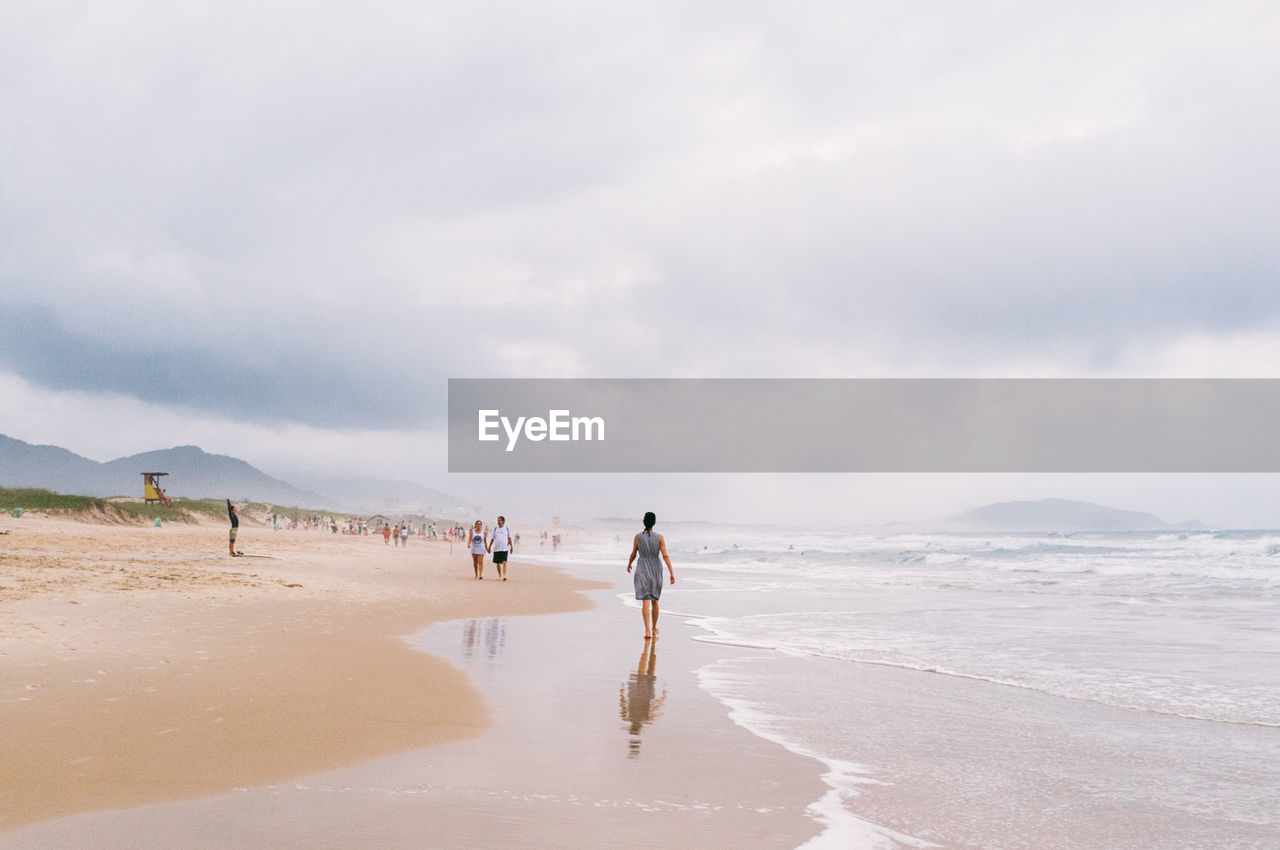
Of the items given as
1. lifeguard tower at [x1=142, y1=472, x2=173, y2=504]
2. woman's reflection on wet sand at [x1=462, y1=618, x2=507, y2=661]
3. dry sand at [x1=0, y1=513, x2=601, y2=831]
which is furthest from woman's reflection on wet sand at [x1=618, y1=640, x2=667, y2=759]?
lifeguard tower at [x1=142, y1=472, x2=173, y2=504]

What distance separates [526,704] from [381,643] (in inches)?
176

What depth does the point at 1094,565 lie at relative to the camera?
1729 inches

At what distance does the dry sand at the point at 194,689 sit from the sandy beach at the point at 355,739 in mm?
30

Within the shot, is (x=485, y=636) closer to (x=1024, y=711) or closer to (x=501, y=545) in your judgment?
(x=1024, y=711)

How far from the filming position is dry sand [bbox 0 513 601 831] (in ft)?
17.0

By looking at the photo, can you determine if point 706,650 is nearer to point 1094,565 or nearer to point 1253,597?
point 1253,597

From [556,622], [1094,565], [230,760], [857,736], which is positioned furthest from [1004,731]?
[1094,565]

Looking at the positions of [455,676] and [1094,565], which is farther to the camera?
[1094,565]

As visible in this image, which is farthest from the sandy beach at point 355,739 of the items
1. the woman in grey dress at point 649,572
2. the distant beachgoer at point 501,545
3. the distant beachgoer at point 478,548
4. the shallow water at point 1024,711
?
the distant beachgoer at point 478,548

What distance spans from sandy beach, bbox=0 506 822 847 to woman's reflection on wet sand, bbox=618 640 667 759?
4 cm

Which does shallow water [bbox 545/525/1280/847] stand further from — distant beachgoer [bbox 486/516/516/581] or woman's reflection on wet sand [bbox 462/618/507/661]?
distant beachgoer [bbox 486/516/516/581]

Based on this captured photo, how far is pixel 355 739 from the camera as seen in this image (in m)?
6.30

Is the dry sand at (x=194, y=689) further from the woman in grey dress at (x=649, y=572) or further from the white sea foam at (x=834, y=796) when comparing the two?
the woman in grey dress at (x=649, y=572)

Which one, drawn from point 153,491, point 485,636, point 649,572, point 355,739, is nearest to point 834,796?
point 355,739
